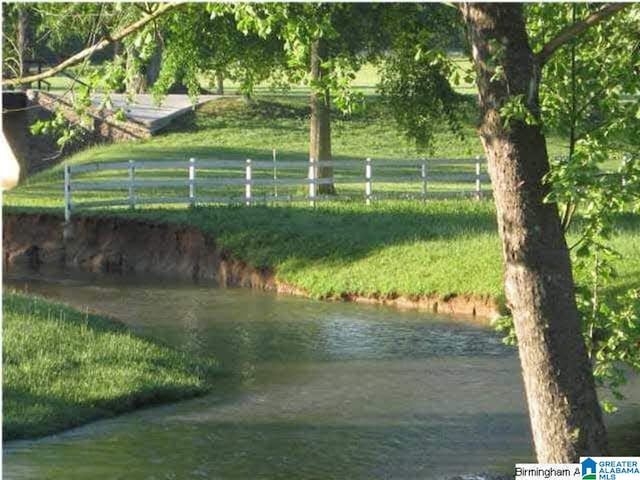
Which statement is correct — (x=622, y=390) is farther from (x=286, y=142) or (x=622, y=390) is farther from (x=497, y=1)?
(x=286, y=142)

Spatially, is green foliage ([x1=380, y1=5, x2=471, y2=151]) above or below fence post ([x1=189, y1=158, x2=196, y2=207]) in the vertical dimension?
above

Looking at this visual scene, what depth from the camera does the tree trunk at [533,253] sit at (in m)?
8.41

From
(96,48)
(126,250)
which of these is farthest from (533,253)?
(126,250)

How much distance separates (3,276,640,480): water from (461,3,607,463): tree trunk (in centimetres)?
268

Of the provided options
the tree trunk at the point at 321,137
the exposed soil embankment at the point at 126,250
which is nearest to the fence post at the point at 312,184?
the tree trunk at the point at 321,137

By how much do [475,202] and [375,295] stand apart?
22.8 ft

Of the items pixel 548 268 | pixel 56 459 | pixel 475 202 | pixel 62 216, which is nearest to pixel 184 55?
pixel 62 216

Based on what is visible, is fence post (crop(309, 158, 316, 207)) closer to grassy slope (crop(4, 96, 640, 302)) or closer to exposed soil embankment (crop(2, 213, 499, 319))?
grassy slope (crop(4, 96, 640, 302))

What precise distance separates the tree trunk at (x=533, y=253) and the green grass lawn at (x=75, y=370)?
18.7 ft

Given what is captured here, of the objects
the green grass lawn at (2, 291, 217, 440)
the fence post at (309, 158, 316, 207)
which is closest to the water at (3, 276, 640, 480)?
the green grass lawn at (2, 291, 217, 440)

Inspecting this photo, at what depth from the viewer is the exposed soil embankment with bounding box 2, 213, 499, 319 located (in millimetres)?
25125

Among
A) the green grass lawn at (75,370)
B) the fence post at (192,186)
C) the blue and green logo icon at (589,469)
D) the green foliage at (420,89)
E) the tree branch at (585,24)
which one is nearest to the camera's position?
the tree branch at (585,24)

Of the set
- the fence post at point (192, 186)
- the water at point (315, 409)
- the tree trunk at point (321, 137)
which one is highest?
the tree trunk at point (321, 137)

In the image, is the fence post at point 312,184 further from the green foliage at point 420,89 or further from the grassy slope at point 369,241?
the green foliage at point 420,89
